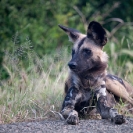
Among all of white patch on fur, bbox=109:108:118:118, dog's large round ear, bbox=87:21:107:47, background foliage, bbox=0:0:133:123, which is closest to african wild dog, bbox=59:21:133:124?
dog's large round ear, bbox=87:21:107:47

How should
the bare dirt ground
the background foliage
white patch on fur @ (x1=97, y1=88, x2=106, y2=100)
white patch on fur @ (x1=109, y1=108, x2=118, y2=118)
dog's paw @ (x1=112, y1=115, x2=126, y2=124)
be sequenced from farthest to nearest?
the background foliage → white patch on fur @ (x1=97, y1=88, x2=106, y2=100) → white patch on fur @ (x1=109, y1=108, x2=118, y2=118) → dog's paw @ (x1=112, y1=115, x2=126, y2=124) → the bare dirt ground

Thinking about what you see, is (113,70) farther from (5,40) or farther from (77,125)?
(77,125)

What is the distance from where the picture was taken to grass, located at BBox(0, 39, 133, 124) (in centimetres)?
612

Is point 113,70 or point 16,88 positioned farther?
point 113,70

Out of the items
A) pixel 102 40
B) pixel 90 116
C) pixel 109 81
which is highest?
pixel 102 40

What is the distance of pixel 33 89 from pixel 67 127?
6.11 ft

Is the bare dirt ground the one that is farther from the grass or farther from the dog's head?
the dog's head

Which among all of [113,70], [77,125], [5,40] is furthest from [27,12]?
[77,125]

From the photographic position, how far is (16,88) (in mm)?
6816

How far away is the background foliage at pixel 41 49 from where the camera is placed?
6.57 metres

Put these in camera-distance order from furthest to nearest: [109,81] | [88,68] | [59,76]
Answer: [59,76]
[109,81]
[88,68]

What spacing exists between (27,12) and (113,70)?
304 centimetres

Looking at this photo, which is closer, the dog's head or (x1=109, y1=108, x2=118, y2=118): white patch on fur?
(x1=109, y1=108, x2=118, y2=118): white patch on fur

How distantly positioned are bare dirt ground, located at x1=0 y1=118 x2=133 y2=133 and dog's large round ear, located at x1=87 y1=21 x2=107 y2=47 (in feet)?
4.56
